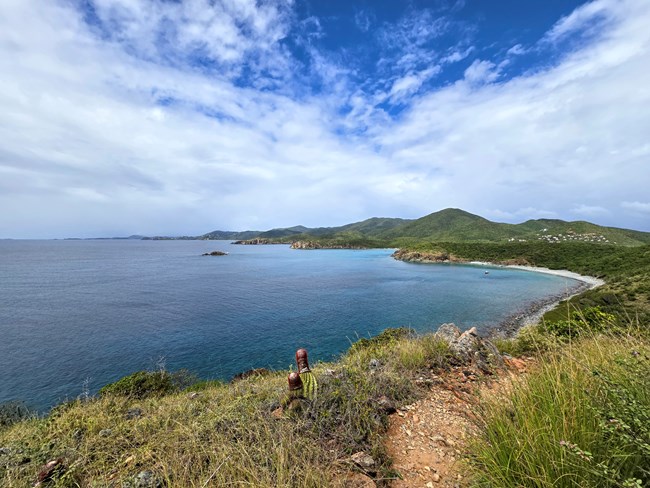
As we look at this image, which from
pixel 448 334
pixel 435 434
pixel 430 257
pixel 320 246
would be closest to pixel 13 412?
pixel 435 434

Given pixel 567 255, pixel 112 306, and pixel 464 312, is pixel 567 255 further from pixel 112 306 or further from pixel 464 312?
pixel 112 306

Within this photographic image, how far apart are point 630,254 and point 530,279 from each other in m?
21.4

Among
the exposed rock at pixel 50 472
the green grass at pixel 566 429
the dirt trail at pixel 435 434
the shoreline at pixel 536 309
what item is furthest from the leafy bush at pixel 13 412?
the shoreline at pixel 536 309

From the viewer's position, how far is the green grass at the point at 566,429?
6.93 ft

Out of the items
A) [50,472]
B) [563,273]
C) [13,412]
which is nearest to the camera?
[50,472]

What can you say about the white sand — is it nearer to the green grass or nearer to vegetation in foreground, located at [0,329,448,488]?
the green grass

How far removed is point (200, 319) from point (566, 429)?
34416 millimetres

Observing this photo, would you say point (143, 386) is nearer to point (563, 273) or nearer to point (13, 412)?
point (13, 412)

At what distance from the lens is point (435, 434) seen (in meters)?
4.63

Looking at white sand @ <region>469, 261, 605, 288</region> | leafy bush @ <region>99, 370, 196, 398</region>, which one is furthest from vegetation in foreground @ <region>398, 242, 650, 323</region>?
leafy bush @ <region>99, 370, 196, 398</region>

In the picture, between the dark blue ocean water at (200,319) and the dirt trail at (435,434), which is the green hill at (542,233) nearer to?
the dark blue ocean water at (200,319)

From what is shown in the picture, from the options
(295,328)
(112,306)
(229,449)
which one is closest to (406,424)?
(229,449)

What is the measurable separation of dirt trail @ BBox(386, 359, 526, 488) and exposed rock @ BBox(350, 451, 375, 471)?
36 centimetres

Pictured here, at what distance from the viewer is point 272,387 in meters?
6.65
